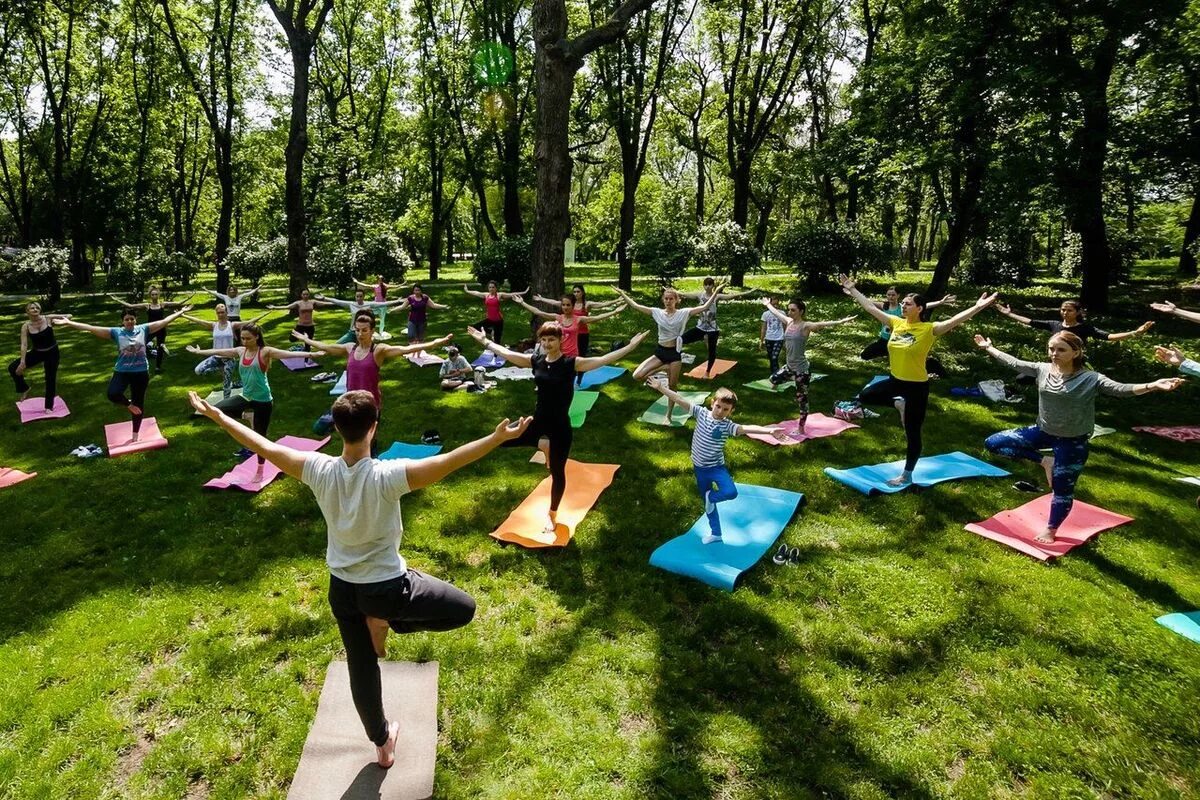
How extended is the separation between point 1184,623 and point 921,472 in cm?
353

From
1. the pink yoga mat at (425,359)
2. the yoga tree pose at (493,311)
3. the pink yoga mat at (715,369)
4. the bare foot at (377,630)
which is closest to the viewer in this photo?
the bare foot at (377,630)

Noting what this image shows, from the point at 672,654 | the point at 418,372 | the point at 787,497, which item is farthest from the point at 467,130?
the point at 672,654

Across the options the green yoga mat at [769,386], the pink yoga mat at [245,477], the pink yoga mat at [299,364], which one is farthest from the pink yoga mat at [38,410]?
the green yoga mat at [769,386]

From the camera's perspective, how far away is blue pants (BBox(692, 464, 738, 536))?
6676mm

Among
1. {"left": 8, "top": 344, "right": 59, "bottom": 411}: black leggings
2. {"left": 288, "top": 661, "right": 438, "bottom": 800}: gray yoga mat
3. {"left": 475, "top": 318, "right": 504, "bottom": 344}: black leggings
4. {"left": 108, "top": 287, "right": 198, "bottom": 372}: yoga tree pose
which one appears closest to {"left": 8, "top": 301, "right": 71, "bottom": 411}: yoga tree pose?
{"left": 8, "top": 344, "right": 59, "bottom": 411}: black leggings

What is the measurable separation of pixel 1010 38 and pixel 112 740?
21750mm

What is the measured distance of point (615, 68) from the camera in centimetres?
2592

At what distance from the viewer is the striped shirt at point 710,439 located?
651 centimetres

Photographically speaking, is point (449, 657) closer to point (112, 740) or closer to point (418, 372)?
point (112, 740)

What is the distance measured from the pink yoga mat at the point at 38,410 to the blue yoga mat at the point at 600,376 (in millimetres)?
10545

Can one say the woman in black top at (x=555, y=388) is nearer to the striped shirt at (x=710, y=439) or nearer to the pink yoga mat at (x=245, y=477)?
the striped shirt at (x=710, y=439)

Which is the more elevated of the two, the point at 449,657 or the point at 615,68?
the point at 615,68

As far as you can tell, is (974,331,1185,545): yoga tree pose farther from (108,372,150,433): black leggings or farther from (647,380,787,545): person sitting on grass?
(108,372,150,433): black leggings

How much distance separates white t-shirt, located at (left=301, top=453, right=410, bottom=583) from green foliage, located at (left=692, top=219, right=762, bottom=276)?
929 inches
